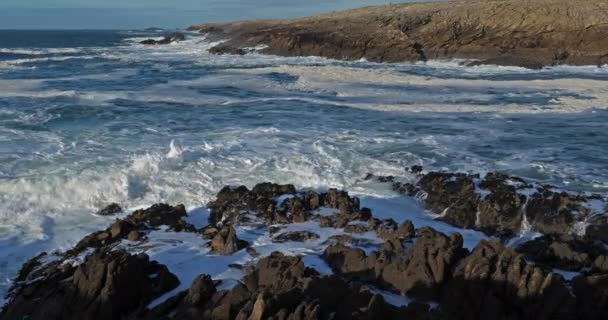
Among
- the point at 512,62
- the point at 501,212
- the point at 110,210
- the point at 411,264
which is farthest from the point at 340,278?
the point at 512,62

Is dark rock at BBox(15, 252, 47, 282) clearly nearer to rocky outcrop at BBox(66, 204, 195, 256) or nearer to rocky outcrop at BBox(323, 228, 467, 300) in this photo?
rocky outcrop at BBox(66, 204, 195, 256)

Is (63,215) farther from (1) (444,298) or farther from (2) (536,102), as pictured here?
(2) (536,102)

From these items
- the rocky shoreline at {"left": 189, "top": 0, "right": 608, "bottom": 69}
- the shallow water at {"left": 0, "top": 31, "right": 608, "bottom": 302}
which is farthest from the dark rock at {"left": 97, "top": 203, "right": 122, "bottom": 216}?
the rocky shoreline at {"left": 189, "top": 0, "right": 608, "bottom": 69}

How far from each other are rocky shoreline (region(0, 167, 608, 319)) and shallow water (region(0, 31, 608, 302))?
1.23 metres

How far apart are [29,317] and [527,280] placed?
489cm

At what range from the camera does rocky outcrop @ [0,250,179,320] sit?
6.03 m

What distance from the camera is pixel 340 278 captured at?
619 cm

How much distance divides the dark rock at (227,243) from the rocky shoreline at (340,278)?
2cm

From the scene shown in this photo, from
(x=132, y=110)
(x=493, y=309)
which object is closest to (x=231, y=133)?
(x=132, y=110)

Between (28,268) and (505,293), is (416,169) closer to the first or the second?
(505,293)

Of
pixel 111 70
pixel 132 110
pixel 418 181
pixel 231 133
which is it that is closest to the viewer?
pixel 418 181

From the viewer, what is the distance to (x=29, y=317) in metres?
6.22

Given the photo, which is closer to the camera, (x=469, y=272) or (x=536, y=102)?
(x=469, y=272)

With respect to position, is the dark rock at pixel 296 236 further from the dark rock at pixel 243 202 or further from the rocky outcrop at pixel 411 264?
the rocky outcrop at pixel 411 264
